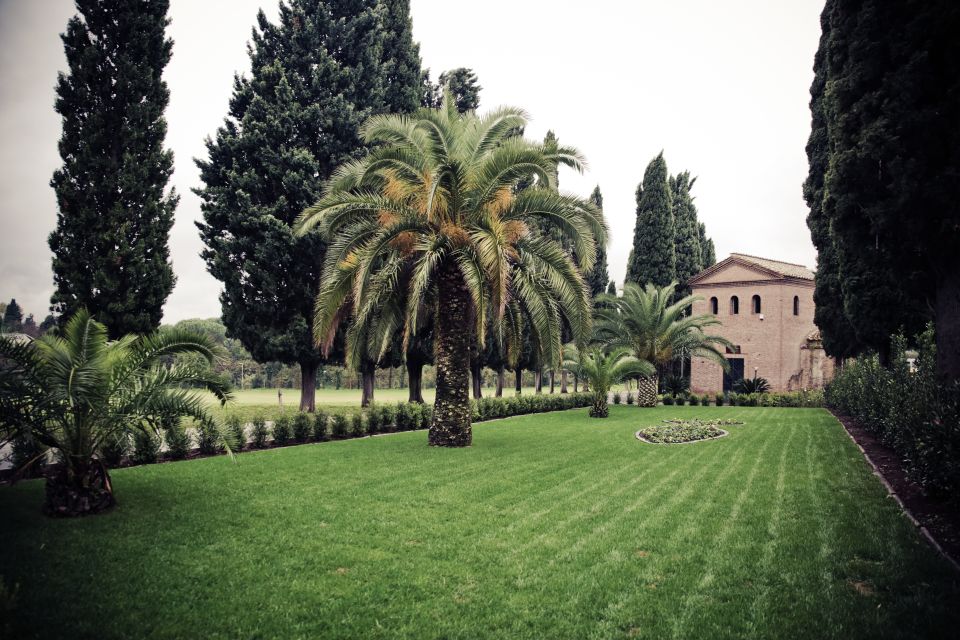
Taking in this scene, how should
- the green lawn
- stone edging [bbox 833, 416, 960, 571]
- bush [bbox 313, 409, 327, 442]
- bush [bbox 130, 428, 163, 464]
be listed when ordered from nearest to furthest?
the green lawn
stone edging [bbox 833, 416, 960, 571]
bush [bbox 130, 428, 163, 464]
bush [bbox 313, 409, 327, 442]

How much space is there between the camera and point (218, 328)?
247ft

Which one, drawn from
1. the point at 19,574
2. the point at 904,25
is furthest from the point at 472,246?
the point at 19,574

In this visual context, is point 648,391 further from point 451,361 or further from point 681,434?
point 451,361

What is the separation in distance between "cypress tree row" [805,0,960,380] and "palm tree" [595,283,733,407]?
1728 centimetres

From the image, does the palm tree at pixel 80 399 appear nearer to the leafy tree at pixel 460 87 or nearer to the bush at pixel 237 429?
the bush at pixel 237 429

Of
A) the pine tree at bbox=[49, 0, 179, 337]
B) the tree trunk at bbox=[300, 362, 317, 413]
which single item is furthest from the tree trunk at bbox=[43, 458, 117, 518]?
the tree trunk at bbox=[300, 362, 317, 413]


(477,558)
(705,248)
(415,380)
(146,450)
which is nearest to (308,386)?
(415,380)

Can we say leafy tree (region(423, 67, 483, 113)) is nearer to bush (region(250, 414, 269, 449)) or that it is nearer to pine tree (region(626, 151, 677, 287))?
pine tree (region(626, 151, 677, 287))

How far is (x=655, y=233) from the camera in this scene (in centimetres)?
3628

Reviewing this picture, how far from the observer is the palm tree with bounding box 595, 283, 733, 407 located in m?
27.4

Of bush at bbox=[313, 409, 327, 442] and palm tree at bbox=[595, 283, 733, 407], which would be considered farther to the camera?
palm tree at bbox=[595, 283, 733, 407]

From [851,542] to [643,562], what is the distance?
7.97 ft

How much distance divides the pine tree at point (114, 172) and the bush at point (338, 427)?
698 centimetres

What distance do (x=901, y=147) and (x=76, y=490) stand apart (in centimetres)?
1214
